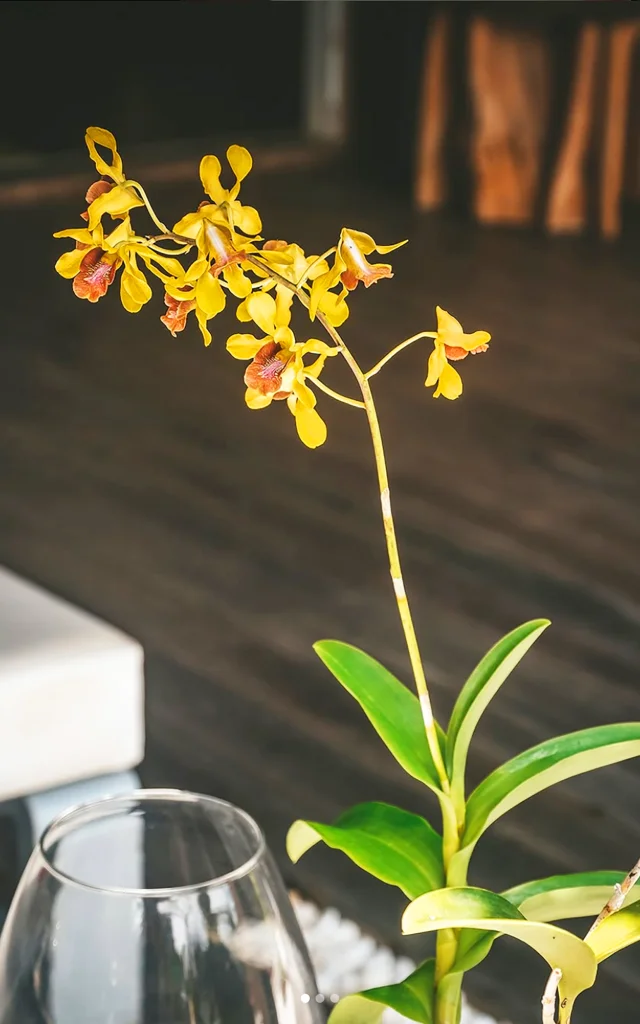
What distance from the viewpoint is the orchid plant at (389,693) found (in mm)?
382

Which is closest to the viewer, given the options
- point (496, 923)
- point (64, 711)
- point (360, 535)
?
point (496, 923)

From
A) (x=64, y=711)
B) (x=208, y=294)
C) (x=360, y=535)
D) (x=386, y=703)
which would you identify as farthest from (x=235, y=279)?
(x=360, y=535)

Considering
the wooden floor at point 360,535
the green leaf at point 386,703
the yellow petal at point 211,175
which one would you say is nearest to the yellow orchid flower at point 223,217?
the yellow petal at point 211,175

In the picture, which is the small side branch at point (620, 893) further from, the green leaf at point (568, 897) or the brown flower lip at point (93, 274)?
the brown flower lip at point (93, 274)

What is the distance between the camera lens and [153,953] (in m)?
0.37

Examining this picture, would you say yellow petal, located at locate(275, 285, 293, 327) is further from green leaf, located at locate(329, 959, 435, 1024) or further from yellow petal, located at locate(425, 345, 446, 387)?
green leaf, located at locate(329, 959, 435, 1024)

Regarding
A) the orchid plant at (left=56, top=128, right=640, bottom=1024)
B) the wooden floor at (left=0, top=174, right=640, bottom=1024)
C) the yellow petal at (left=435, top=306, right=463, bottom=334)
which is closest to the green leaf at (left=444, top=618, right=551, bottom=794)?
the orchid plant at (left=56, top=128, right=640, bottom=1024)

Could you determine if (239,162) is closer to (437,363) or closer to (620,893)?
(437,363)

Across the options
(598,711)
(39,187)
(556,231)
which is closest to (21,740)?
(598,711)

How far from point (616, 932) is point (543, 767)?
6 cm

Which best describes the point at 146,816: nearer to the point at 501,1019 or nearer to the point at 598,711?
the point at 501,1019

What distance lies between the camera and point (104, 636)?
0.84 meters

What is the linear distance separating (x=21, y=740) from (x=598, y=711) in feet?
2.52

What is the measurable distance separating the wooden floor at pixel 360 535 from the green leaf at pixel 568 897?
58 centimetres
